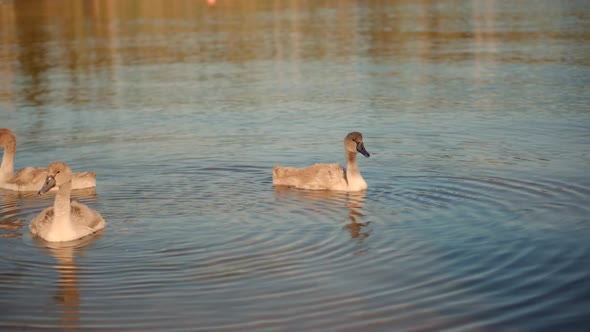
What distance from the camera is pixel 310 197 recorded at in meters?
16.7

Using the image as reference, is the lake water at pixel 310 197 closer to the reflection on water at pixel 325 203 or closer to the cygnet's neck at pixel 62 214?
the reflection on water at pixel 325 203

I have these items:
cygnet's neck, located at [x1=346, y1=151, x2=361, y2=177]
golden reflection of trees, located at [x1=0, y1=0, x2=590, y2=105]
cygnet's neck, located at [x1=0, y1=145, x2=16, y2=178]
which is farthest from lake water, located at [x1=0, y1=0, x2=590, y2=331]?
golden reflection of trees, located at [x1=0, y1=0, x2=590, y2=105]

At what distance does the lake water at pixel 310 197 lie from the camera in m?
10.8

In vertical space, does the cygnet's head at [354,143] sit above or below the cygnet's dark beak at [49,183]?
above

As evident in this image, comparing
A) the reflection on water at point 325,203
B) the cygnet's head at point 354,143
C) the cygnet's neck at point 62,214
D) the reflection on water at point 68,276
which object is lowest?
the reflection on water at point 68,276

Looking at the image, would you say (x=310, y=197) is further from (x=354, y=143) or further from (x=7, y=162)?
(x=7, y=162)

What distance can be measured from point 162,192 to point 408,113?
10135 millimetres

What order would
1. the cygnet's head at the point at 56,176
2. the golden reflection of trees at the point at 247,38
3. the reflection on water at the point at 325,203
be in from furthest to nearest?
the golden reflection of trees at the point at 247,38 < the reflection on water at the point at 325,203 < the cygnet's head at the point at 56,176

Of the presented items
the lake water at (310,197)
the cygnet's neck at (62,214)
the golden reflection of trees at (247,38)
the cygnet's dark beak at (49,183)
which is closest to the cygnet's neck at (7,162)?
the lake water at (310,197)

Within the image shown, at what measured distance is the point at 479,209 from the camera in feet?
49.1

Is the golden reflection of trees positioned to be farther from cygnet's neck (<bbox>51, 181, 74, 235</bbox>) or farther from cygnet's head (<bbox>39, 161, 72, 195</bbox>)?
cygnet's neck (<bbox>51, 181, 74, 235</bbox>)

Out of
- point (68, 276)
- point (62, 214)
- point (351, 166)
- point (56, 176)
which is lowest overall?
point (68, 276)

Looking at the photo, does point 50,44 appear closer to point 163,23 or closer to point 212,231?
point 163,23

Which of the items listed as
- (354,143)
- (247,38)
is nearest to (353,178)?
(354,143)
